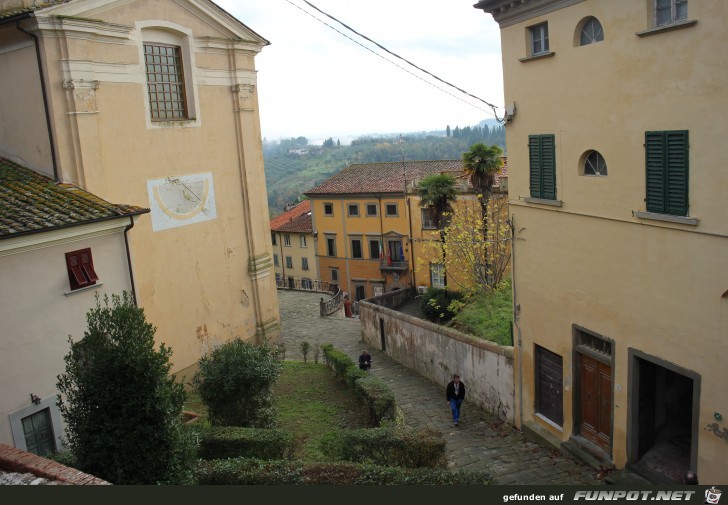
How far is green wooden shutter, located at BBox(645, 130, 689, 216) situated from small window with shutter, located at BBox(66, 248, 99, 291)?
11.2m

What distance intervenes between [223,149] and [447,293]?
13.5 metres

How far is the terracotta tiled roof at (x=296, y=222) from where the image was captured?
56.5 metres

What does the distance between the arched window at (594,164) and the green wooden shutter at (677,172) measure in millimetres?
1604

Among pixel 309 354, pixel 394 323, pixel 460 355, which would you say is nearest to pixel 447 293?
pixel 394 323

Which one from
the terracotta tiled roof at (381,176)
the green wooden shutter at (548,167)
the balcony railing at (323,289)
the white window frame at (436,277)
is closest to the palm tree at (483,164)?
the balcony railing at (323,289)

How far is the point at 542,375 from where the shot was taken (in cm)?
1470

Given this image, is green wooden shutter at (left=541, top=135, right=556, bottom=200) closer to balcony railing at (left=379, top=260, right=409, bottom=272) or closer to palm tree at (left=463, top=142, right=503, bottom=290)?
palm tree at (left=463, top=142, right=503, bottom=290)

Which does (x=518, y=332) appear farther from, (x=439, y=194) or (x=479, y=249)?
(x=439, y=194)

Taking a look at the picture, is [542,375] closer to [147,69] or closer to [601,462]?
[601,462]

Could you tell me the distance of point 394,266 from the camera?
4809 centimetres

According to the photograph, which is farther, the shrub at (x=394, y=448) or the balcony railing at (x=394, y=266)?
the balcony railing at (x=394, y=266)

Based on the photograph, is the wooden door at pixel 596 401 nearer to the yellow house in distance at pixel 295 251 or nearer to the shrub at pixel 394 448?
the shrub at pixel 394 448

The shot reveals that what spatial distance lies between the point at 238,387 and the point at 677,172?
380 inches

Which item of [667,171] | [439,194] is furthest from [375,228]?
[667,171]
